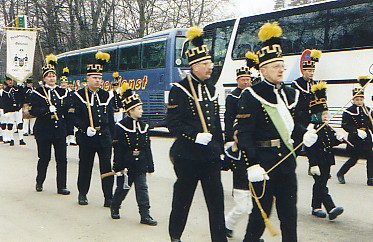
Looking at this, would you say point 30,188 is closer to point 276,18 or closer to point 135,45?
point 276,18

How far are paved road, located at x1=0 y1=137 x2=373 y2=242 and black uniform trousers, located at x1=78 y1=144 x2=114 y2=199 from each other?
0.27 metres

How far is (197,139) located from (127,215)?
2.77 metres

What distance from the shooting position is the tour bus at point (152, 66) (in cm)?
2116

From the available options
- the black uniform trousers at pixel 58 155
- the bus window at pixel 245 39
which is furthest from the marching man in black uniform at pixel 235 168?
the bus window at pixel 245 39

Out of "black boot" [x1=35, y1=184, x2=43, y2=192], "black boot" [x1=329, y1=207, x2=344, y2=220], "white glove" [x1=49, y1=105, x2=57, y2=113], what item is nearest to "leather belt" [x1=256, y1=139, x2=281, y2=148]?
"black boot" [x1=329, y1=207, x2=344, y2=220]

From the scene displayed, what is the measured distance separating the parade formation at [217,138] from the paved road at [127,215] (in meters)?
0.22

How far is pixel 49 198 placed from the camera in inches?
343

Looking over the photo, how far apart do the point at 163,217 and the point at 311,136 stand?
311cm

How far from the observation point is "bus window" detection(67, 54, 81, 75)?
2838cm

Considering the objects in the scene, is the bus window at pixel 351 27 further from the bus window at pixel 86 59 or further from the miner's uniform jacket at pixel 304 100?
the bus window at pixel 86 59

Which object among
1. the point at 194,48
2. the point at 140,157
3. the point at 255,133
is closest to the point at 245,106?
the point at 255,133

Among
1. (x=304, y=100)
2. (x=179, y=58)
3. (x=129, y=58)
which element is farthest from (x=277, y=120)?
(x=129, y=58)

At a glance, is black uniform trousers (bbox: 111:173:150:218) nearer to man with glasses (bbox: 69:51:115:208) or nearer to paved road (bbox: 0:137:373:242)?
paved road (bbox: 0:137:373:242)

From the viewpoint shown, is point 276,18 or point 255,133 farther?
point 276,18
